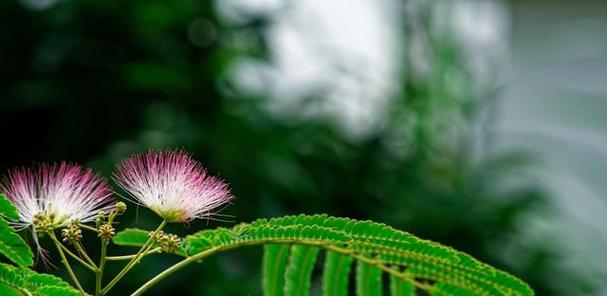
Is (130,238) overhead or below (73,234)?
overhead

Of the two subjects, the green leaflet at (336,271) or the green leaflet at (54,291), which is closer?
the green leaflet at (54,291)

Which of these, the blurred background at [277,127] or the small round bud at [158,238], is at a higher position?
the blurred background at [277,127]

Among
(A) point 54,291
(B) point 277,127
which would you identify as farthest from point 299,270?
(B) point 277,127

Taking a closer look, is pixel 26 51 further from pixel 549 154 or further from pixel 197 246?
pixel 197 246

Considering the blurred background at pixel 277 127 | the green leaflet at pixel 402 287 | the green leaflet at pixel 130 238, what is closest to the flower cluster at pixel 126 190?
the green leaflet at pixel 130 238

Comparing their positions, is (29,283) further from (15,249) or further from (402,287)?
(402,287)

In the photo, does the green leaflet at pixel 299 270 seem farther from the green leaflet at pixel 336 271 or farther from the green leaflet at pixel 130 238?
the green leaflet at pixel 130 238
